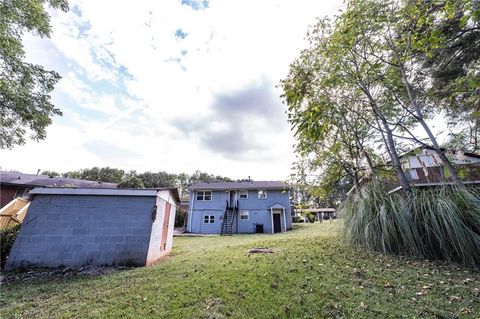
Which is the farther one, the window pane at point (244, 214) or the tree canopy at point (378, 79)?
the window pane at point (244, 214)

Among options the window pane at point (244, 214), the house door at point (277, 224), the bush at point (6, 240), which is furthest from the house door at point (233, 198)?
the bush at point (6, 240)

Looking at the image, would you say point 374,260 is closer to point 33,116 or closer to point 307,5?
point 307,5

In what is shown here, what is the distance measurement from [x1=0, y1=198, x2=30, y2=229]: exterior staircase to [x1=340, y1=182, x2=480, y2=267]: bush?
1094cm

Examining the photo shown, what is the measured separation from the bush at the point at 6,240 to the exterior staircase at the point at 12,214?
62cm

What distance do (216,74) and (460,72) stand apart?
8.79 metres

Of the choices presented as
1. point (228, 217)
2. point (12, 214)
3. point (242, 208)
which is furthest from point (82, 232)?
point (242, 208)

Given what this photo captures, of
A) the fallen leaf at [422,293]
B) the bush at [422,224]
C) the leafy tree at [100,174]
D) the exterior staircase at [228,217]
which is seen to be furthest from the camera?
the leafy tree at [100,174]

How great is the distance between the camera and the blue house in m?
20.6

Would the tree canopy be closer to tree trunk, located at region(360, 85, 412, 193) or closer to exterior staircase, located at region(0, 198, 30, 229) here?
tree trunk, located at region(360, 85, 412, 193)

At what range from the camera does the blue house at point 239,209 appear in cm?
2056

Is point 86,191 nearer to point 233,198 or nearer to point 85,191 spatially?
point 85,191

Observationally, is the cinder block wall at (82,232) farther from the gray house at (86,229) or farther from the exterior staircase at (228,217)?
the exterior staircase at (228,217)

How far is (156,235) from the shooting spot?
290 inches

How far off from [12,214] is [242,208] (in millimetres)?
16668
